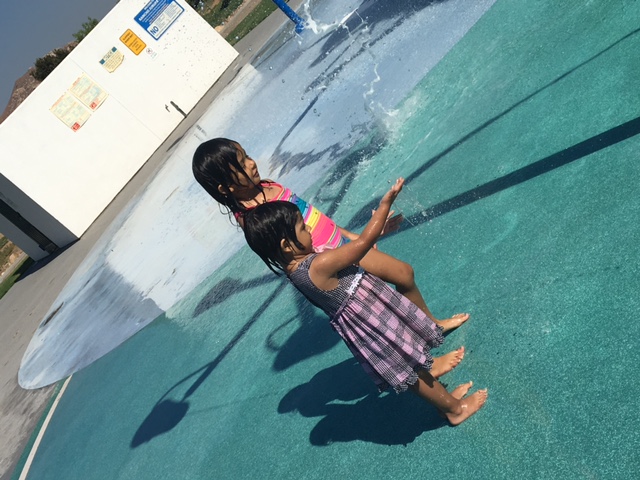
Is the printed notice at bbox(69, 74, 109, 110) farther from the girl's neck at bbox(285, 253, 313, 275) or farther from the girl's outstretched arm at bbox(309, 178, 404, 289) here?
the girl's outstretched arm at bbox(309, 178, 404, 289)

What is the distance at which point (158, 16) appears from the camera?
49.1ft

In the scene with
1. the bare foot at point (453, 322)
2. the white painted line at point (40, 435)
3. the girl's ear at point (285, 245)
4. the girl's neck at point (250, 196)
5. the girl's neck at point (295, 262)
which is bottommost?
the bare foot at point (453, 322)

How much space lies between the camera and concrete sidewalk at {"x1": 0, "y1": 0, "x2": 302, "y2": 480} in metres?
7.36

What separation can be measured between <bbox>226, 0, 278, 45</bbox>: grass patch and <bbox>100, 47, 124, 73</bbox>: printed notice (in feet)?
11.7

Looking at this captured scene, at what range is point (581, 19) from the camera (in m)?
5.37

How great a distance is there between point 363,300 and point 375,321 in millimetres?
109

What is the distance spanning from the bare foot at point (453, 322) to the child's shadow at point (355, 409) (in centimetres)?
43

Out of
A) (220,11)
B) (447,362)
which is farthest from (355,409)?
(220,11)

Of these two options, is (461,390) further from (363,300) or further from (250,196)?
(250,196)

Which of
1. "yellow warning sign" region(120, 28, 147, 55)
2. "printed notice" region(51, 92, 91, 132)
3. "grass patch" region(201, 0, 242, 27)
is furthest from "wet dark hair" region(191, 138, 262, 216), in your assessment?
"grass patch" region(201, 0, 242, 27)

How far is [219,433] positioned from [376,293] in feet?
7.42

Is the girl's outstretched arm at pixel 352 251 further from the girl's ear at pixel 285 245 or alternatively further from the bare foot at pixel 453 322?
the bare foot at pixel 453 322

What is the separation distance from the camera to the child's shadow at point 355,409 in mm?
3330

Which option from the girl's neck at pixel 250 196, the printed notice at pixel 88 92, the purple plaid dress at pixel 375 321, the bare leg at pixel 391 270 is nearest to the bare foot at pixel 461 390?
the purple plaid dress at pixel 375 321
